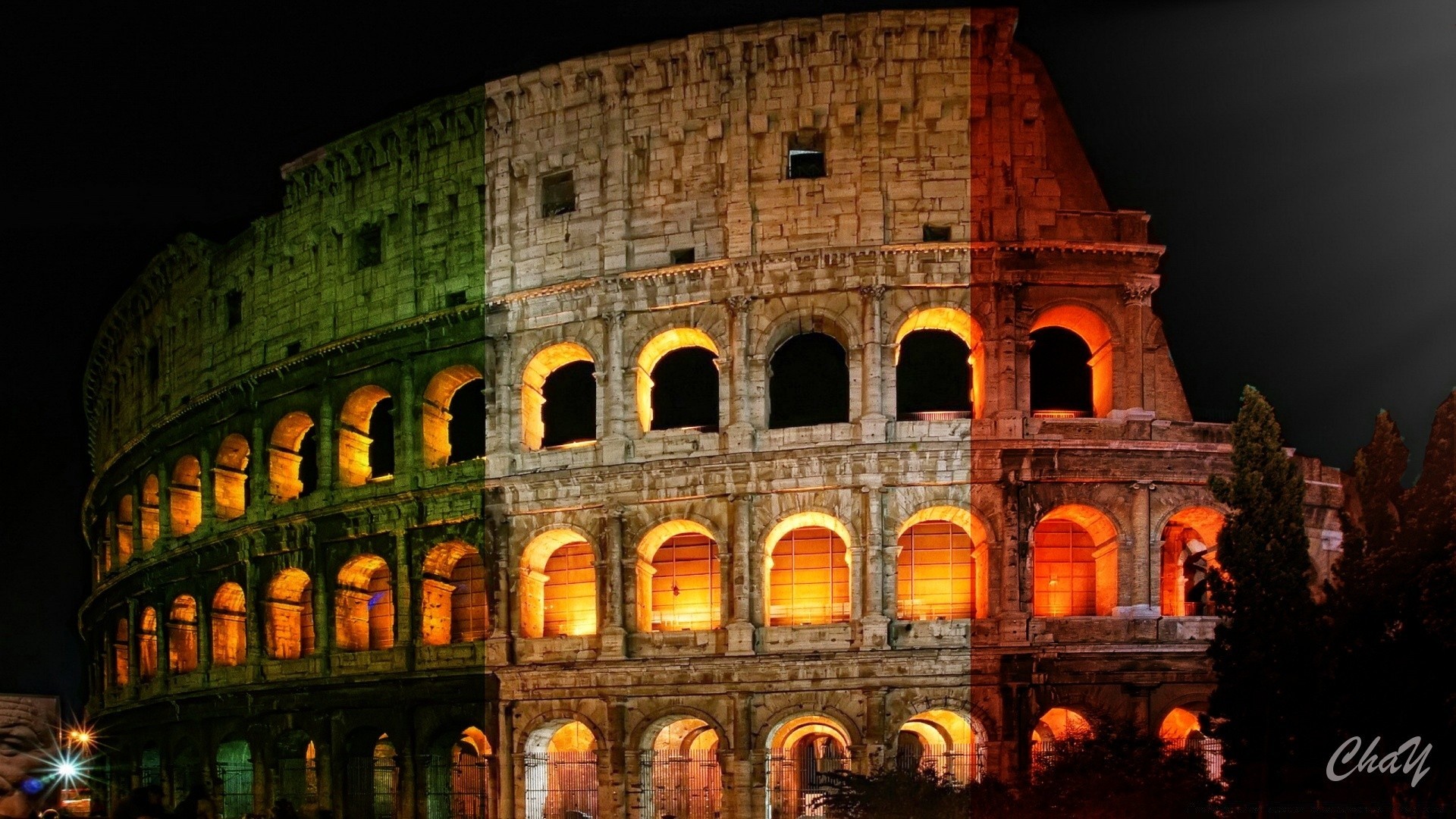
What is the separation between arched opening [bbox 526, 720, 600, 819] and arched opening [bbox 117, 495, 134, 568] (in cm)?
1465

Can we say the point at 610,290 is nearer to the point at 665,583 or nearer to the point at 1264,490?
the point at 665,583

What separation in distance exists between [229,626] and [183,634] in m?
2.00

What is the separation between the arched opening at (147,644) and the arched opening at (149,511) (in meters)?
1.42

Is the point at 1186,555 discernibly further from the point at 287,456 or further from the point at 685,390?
the point at 287,456

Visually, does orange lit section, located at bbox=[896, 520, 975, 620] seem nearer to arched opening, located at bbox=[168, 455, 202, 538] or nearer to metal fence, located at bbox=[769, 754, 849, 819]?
metal fence, located at bbox=[769, 754, 849, 819]

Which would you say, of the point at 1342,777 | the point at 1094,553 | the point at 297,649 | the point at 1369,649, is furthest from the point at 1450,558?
the point at 297,649

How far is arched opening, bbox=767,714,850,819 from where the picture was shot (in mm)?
22438

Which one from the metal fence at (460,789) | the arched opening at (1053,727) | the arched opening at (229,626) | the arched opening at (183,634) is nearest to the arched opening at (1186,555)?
the arched opening at (1053,727)

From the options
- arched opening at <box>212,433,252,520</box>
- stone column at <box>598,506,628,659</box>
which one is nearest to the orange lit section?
stone column at <box>598,506,628,659</box>

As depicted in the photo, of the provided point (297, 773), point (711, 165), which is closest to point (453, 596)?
point (297, 773)

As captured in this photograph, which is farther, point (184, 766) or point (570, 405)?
point (184, 766)

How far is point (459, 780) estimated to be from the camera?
2461 centimetres

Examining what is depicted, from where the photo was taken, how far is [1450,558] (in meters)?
17.5

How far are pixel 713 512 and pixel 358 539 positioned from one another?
Answer: 6.85m
